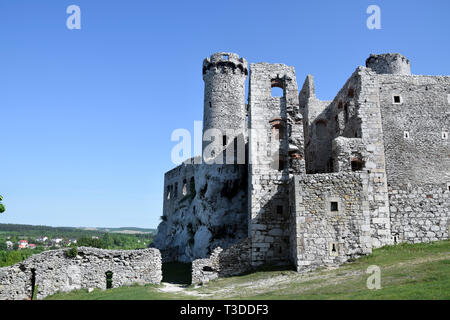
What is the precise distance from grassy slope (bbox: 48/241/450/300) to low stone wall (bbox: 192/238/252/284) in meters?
1.16

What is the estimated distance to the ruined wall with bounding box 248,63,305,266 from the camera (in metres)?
23.8

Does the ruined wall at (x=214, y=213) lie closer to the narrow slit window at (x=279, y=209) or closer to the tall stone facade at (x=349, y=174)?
the tall stone facade at (x=349, y=174)

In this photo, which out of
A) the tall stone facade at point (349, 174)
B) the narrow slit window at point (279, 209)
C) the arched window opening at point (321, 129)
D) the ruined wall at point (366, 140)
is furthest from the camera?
the arched window opening at point (321, 129)

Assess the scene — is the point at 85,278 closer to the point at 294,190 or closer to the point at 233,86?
the point at 294,190

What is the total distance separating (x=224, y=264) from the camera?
2348 cm

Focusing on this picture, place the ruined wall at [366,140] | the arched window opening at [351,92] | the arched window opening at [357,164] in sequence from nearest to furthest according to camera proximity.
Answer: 1. the ruined wall at [366,140]
2. the arched window opening at [357,164]
3. the arched window opening at [351,92]

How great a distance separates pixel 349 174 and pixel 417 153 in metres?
6.78

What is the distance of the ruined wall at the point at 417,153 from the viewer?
22625 millimetres

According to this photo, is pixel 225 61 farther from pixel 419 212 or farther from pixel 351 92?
pixel 419 212

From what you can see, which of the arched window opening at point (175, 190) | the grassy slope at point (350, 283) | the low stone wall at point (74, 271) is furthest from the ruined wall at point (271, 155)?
the arched window opening at point (175, 190)

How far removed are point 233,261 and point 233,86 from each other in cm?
1993

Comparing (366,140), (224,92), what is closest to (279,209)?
(366,140)

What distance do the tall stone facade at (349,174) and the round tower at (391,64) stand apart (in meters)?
10.1
